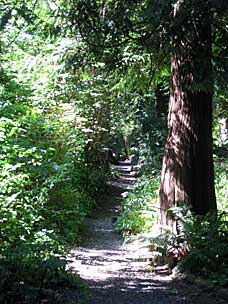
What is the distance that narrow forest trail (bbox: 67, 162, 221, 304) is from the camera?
18.0 feet

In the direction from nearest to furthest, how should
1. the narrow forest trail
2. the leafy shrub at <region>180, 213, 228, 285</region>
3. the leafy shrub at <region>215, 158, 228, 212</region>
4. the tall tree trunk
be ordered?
the narrow forest trail, the leafy shrub at <region>180, 213, 228, 285</region>, the tall tree trunk, the leafy shrub at <region>215, 158, 228, 212</region>

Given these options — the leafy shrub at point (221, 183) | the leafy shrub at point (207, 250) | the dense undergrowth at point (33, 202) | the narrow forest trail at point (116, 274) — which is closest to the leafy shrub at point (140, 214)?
the narrow forest trail at point (116, 274)

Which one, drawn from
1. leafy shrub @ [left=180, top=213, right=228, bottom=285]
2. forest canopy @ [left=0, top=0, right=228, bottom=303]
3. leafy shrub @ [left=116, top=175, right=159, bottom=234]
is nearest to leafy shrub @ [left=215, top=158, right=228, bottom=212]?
forest canopy @ [left=0, top=0, right=228, bottom=303]

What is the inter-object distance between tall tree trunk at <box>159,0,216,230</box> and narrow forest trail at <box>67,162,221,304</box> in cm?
111

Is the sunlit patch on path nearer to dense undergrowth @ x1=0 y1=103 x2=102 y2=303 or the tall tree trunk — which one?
dense undergrowth @ x1=0 y1=103 x2=102 y2=303

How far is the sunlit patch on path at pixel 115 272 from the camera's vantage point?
553 cm

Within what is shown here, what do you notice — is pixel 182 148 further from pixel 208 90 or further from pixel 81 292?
pixel 81 292

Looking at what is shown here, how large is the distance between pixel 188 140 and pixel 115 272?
2.53 metres

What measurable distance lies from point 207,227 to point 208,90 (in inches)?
83.5

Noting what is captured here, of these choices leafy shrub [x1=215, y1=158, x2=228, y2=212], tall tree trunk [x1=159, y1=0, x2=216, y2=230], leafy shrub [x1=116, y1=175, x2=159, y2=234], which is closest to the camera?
tall tree trunk [x1=159, y1=0, x2=216, y2=230]

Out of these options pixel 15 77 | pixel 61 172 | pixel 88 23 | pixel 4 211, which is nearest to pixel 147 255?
pixel 61 172

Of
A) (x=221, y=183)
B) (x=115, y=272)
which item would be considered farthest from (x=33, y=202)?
(x=221, y=183)

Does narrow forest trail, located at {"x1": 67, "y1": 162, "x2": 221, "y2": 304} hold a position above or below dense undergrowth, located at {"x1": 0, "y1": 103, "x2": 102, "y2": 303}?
below

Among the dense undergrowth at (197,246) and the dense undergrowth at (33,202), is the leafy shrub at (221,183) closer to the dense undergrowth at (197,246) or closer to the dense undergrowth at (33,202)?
the dense undergrowth at (197,246)
